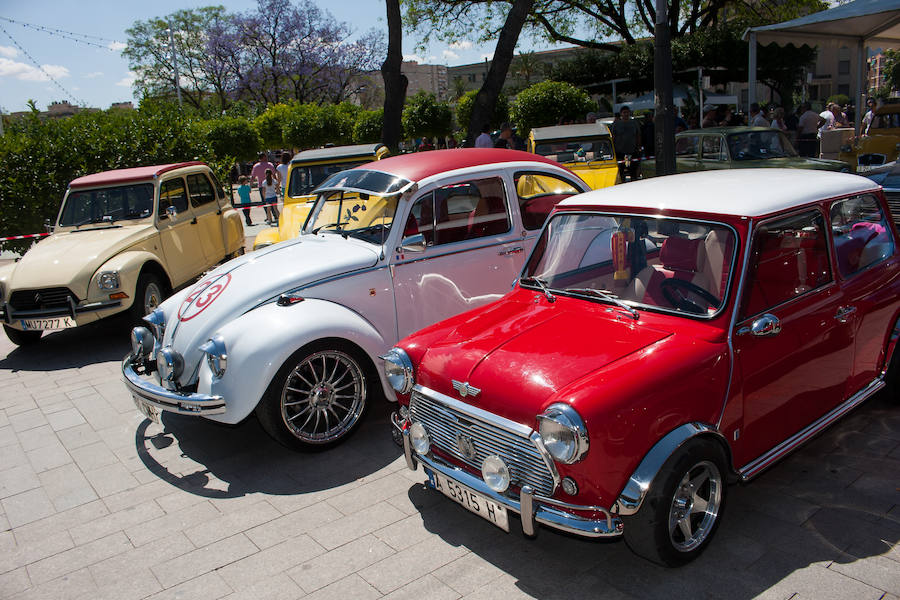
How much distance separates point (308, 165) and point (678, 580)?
8.31 metres

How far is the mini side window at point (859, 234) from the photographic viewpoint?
159 inches

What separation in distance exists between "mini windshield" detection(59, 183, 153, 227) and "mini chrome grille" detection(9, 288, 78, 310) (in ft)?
4.68

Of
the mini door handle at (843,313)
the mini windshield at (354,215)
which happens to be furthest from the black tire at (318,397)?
the mini door handle at (843,313)

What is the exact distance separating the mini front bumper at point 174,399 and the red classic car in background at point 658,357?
1.30 metres

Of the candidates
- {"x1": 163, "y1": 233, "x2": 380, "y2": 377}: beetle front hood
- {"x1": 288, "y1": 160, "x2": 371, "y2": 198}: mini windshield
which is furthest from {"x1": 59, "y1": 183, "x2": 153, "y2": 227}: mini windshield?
{"x1": 163, "y1": 233, "x2": 380, "y2": 377}: beetle front hood

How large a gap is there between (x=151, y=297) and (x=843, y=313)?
7.42 meters

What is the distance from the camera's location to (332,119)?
27.7m

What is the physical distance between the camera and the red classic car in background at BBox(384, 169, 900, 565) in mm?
2941

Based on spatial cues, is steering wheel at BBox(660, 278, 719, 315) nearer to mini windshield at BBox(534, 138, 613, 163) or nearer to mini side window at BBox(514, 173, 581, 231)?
mini side window at BBox(514, 173, 581, 231)

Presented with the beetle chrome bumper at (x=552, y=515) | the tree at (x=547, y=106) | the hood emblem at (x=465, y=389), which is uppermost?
the tree at (x=547, y=106)

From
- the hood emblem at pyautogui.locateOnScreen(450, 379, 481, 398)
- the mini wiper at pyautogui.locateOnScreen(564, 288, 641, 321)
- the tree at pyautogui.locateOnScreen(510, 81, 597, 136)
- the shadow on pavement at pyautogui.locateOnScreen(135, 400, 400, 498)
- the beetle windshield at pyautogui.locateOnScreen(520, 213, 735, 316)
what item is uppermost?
the tree at pyautogui.locateOnScreen(510, 81, 597, 136)

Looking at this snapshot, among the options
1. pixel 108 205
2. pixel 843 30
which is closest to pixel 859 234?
pixel 108 205

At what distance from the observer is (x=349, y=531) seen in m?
3.84

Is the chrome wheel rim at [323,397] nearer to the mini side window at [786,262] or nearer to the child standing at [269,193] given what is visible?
the mini side window at [786,262]
